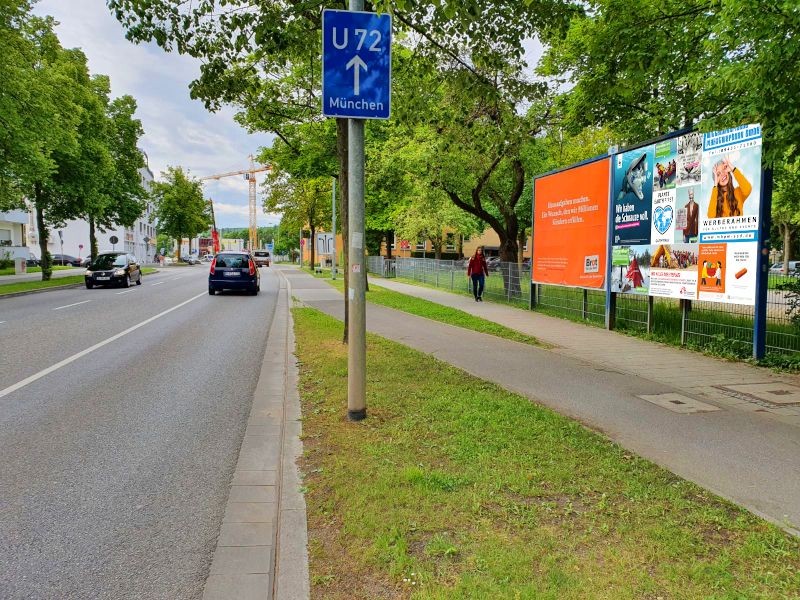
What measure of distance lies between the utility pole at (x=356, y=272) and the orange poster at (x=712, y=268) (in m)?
6.12

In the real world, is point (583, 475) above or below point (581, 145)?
below

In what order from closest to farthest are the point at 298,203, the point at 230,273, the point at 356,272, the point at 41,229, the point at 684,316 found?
the point at 356,272
the point at 684,316
the point at 230,273
the point at 41,229
the point at 298,203

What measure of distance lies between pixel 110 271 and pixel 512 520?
85.9 feet

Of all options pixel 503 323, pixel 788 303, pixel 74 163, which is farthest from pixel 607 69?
pixel 74 163

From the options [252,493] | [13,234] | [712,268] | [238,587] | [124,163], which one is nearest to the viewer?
[238,587]

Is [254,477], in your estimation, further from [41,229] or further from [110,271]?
[41,229]

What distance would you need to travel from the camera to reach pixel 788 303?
821 centimetres

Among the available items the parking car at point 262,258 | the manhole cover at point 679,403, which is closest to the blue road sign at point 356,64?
the manhole cover at point 679,403

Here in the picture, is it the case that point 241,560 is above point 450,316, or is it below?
below

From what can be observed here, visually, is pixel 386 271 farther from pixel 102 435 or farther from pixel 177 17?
pixel 102 435

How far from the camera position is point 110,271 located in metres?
25.5

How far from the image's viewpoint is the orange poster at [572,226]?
12.2 metres

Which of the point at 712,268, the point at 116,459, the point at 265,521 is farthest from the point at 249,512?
the point at 712,268

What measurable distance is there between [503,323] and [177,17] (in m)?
8.60
